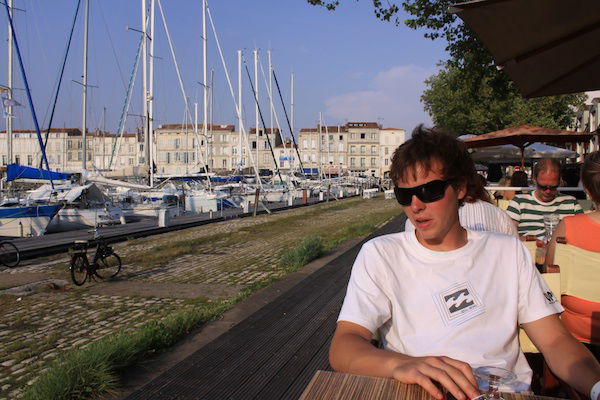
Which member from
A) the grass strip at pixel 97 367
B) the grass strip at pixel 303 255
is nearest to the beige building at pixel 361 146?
the grass strip at pixel 303 255

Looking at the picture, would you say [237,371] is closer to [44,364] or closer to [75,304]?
[44,364]

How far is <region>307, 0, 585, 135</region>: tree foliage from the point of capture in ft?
40.5

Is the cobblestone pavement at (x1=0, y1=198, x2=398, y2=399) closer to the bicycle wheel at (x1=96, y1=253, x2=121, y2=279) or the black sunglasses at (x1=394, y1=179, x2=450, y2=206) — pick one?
the bicycle wheel at (x1=96, y1=253, x2=121, y2=279)

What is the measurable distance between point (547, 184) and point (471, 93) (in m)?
10.7

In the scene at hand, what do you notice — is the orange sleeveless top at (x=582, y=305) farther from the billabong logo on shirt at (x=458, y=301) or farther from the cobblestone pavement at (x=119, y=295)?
the cobblestone pavement at (x=119, y=295)

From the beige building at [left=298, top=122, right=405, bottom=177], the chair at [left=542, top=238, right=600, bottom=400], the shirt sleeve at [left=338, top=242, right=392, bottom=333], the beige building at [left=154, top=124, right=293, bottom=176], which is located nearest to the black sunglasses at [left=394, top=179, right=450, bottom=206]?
the shirt sleeve at [left=338, top=242, right=392, bottom=333]

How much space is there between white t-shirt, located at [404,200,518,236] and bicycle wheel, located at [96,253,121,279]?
27.1 ft

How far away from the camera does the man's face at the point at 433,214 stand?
2.18m

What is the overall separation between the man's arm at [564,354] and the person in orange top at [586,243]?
3.22 ft

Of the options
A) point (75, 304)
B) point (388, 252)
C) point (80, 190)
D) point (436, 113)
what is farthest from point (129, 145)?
point (388, 252)

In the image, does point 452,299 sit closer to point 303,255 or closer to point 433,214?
point 433,214

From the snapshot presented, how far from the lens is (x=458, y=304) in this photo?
2.09 m

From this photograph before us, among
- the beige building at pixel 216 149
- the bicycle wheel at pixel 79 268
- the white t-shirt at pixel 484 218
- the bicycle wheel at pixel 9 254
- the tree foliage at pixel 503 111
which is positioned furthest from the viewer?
the beige building at pixel 216 149

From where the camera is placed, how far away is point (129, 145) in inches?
4080
